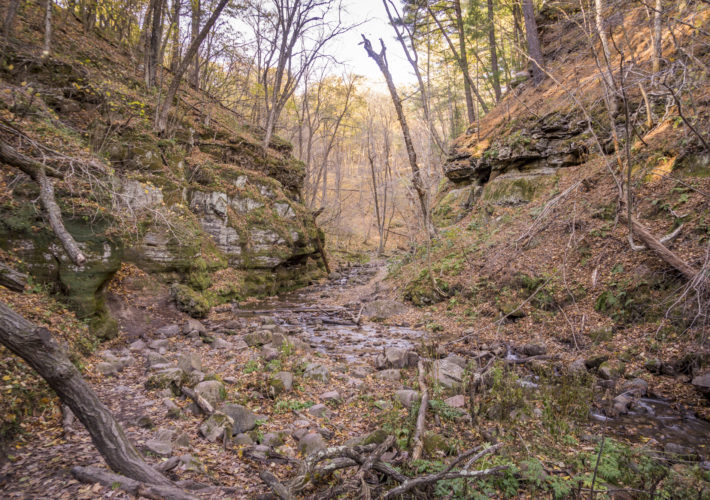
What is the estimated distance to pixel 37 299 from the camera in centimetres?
590

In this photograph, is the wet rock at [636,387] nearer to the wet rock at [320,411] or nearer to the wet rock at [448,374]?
the wet rock at [448,374]

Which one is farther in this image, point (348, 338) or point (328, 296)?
point (328, 296)

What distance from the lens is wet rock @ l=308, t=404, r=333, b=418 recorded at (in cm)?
494

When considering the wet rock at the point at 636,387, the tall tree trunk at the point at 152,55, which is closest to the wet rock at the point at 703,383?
the wet rock at the point at 636,387

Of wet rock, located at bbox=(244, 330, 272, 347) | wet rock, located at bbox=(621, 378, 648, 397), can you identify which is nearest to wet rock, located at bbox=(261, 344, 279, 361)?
wet rock, located at bbox=(244, 330, 272, 347)

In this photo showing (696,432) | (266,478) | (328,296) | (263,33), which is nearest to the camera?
(266,478)

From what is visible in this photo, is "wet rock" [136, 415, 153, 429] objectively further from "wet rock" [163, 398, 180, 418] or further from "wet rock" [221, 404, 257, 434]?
"wet rock" [221, 404, 257, 434]

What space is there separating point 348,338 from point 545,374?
488cm

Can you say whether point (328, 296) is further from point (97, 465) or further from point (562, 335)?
point (97, 465)

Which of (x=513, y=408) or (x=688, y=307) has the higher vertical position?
(x=688, y=307)

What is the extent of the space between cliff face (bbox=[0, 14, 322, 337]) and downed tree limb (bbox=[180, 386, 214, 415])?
2.54m

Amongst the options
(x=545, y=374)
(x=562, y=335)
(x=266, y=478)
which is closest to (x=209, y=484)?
(x=266, y=478)

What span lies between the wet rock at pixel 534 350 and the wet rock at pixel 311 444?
Answer: 5210 mm

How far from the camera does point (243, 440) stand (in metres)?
4.09
